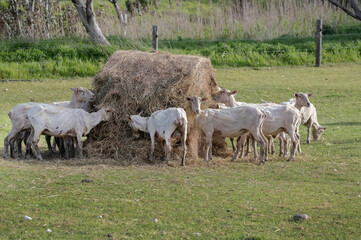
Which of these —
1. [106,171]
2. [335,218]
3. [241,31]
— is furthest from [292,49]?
[335,218]

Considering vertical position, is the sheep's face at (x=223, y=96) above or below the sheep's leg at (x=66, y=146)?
above

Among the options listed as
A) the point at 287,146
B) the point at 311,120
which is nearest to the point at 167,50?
the point at 311,120

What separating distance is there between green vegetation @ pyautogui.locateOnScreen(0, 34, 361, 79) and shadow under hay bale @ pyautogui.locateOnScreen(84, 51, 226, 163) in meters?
9.30

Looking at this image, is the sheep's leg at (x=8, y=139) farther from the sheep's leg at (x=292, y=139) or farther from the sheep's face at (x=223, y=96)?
the sheep's leg at (x=292, y=139)

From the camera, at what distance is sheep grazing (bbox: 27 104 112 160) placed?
11.4m

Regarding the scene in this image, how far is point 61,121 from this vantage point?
11523 mm

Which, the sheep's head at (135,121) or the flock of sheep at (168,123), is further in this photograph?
the sheep's head at (135,121)

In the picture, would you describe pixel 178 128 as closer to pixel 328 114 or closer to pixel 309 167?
pixel 309 167

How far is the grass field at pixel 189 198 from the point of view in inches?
288

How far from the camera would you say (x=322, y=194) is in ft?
29.6

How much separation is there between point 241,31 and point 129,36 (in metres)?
5.35

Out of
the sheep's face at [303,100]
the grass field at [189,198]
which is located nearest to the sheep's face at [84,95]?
the grass field at [189,198]

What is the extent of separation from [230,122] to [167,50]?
12.5 metres

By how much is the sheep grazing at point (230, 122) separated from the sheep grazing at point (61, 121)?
72.9 inches
